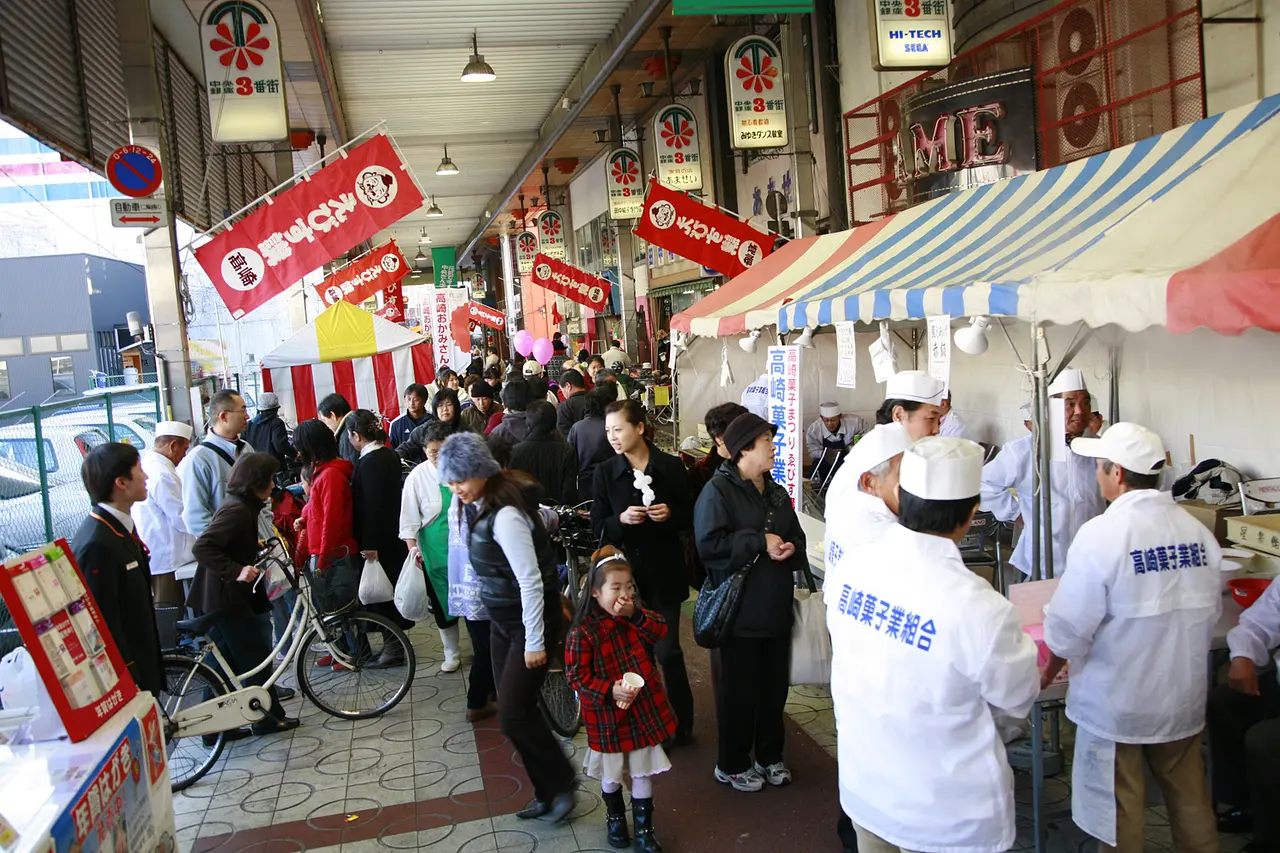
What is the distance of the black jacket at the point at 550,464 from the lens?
22.9ft

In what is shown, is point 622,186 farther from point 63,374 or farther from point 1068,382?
point 1068,382

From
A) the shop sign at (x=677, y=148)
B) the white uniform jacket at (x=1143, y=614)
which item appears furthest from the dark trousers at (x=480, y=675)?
the shop sign at (x=677, y=148)

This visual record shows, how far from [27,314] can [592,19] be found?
8537 millimetres

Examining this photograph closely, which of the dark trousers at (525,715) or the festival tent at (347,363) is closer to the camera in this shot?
the dark trousers at (525,715)

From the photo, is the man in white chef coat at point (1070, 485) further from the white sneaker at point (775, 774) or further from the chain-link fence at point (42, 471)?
the chain-link fence at point (42, 471)

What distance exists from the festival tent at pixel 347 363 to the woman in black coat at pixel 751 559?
8.54 m

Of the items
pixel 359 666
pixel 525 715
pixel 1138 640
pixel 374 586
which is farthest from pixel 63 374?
pixel 1138 640

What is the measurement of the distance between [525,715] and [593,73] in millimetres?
13567

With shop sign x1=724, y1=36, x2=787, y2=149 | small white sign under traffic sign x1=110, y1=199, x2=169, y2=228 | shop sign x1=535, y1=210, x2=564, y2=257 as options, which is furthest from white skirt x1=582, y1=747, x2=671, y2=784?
shop sign x1=535, y1=210, x2=564, y2=257

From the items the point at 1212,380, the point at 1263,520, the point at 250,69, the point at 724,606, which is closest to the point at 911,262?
the point at 1212,380

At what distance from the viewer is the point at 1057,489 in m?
5.75

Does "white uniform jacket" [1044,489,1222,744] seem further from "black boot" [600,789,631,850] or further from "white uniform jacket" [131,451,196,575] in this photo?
"white uniform jacket" [131,451,196,575]

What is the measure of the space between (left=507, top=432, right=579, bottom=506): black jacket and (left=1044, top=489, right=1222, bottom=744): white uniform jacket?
13.7ft

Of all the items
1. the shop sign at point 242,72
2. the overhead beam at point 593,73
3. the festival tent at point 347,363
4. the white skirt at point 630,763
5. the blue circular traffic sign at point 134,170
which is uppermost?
the overhead beam at point 593,73
